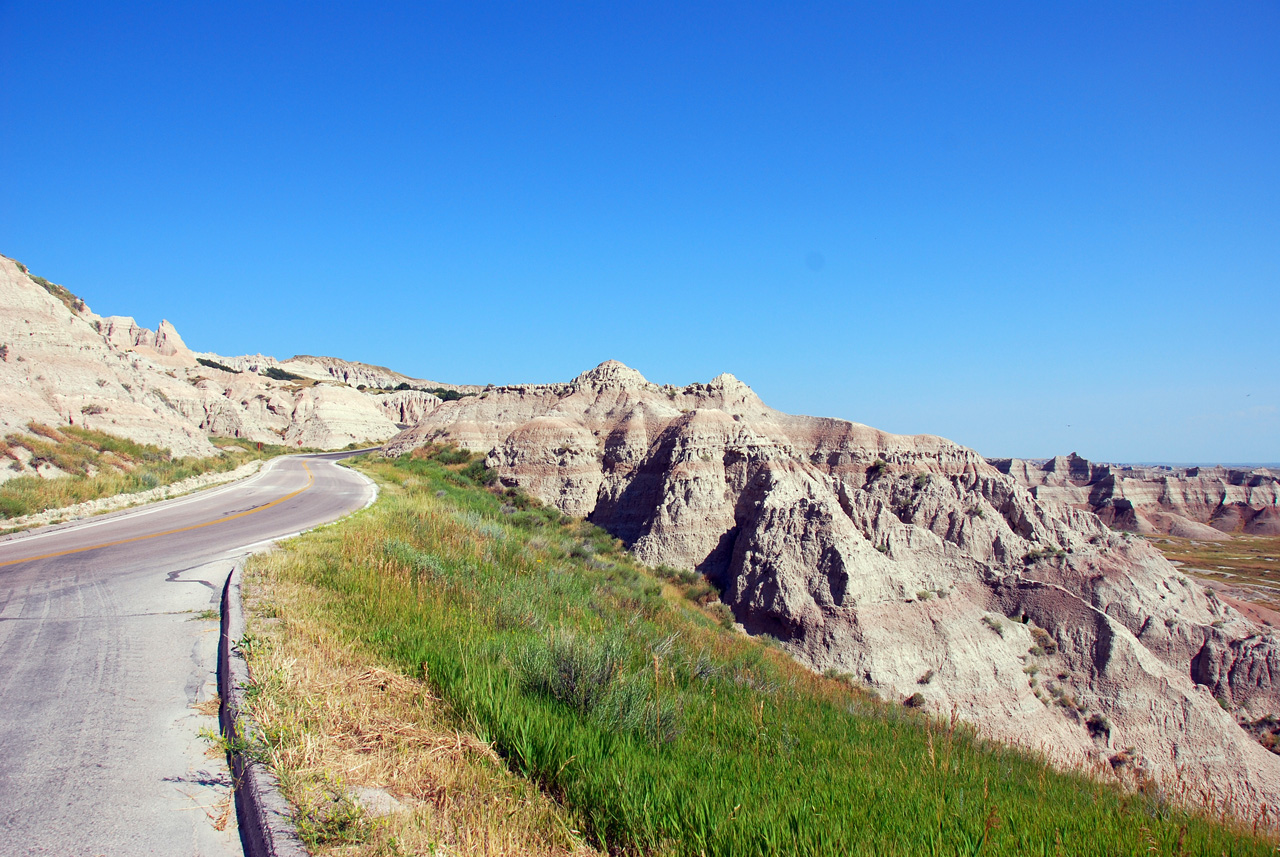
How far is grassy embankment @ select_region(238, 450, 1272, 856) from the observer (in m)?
3.43

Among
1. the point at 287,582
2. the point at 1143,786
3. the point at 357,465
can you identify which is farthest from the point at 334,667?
the point at 357,465

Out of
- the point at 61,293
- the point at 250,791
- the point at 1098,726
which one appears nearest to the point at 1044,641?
the point at 1098,726

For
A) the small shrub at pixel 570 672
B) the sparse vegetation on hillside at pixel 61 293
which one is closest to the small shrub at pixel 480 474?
the sparse vegetation on hillside at pixel 61 293

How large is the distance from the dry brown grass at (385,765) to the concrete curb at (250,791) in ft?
0.23

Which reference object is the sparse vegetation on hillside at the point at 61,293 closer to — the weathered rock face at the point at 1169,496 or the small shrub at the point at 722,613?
the small shrub at the point at 722,613

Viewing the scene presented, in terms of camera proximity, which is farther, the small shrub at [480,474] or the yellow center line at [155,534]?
the small shrub at [480,474]

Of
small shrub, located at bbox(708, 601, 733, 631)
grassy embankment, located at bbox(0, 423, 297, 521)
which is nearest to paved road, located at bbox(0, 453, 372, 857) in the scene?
grassy embankment, located at bbox(0, 423, 297, 521)

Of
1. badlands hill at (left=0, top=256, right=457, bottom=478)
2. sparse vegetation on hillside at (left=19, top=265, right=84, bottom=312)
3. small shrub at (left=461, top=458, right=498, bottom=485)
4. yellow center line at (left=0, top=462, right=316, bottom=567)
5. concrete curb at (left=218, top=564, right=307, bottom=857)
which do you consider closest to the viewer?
concrete curb at (left=218, top=564, right=307, bottom=857)

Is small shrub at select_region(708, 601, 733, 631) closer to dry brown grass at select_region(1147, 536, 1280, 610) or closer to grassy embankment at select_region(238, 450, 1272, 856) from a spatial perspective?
grassy embankment at select_region(238, 450, 1272, 856)

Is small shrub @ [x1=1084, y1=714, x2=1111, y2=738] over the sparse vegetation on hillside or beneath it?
beneath

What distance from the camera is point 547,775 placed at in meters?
3.96

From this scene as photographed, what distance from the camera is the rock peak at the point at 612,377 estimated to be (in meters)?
41.7

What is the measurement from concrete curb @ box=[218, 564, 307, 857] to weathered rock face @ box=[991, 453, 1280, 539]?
277 feet

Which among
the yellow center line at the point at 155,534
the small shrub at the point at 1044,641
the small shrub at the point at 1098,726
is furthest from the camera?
the small shrub at the point at 1044,641
